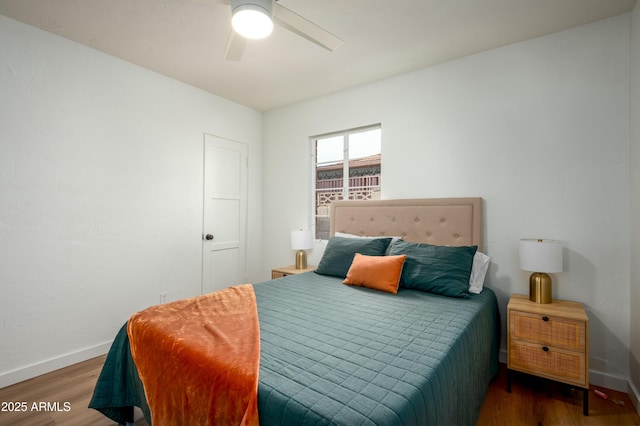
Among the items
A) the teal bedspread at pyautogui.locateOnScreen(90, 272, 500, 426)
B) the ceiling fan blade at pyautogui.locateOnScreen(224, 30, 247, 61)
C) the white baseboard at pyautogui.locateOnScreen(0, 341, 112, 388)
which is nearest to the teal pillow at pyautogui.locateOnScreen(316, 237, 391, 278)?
the teal bedspread at pyautogui.locateOnScreen(90, 272, 500, 426)

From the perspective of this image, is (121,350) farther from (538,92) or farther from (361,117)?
(538,92)

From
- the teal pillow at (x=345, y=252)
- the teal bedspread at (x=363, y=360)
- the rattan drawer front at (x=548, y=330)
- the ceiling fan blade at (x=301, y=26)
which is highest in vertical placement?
the ceiling fan blade at (x=301, y=26)

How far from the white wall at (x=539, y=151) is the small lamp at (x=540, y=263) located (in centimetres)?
24

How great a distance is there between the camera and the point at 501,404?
2.02 meters

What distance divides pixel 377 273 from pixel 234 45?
6.36 feet

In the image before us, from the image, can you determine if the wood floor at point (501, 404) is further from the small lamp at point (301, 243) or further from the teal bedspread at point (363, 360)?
the small lamp at point (301, 243)

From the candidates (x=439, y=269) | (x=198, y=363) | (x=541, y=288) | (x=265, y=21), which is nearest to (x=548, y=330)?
(x=541, y=288)

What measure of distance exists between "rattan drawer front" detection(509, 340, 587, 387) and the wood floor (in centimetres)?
19

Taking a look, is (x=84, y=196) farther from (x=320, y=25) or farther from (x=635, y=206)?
(x=635, y=206)

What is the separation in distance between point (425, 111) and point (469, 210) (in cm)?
106

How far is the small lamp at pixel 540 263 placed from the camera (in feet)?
7.10

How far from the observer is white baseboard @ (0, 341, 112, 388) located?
2.25 m

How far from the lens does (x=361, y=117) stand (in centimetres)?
346

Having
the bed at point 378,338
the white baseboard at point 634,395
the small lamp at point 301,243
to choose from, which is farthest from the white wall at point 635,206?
the small lamp at point 301,243
